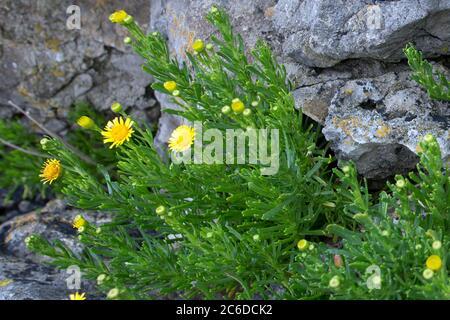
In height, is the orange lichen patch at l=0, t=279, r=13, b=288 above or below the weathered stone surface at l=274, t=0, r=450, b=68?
below

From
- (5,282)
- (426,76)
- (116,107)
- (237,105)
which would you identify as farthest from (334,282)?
(5,282)

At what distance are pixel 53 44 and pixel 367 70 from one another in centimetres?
249

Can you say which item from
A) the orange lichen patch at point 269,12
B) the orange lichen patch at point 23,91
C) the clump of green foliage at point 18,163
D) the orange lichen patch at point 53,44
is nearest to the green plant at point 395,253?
the orange lichen patch at point 269,12

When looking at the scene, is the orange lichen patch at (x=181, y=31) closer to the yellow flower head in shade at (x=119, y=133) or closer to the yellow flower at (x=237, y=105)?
the yellow flower head in shade at (x=119, y=133)

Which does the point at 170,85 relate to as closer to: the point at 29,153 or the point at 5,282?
the point at 5,282

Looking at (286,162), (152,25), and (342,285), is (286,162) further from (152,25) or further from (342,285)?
(152,25)

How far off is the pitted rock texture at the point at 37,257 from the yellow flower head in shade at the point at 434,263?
6.55 feet

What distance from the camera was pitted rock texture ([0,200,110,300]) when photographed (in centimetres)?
397

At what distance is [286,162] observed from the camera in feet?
10.8

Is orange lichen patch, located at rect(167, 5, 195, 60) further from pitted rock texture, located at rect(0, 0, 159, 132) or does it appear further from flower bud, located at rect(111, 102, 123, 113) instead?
flower bud, located at rect(111, 102, 123, 113)

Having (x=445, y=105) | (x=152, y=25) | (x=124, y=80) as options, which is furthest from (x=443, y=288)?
(x=124, y=80)

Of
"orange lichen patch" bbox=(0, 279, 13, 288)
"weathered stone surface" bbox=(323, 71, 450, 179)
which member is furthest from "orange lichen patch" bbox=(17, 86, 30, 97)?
"weathered stone surface" bbox=(323, 71, 450, 179)

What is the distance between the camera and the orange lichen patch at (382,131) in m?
3.54
